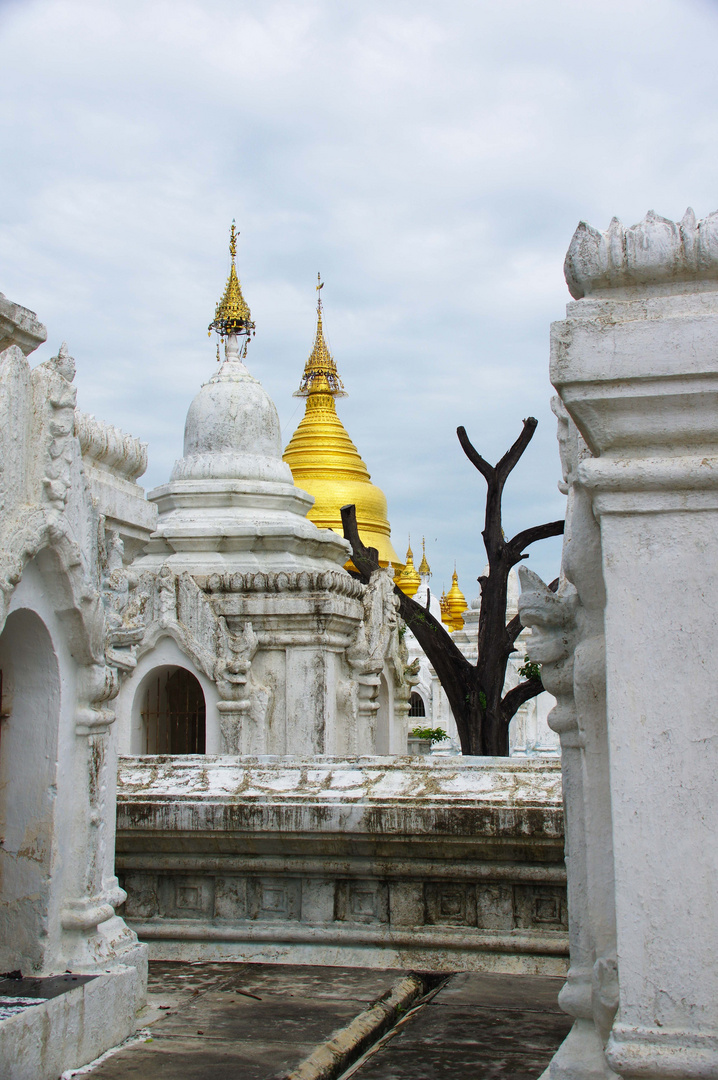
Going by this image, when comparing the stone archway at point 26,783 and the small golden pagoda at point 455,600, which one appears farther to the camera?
the small golden pagoda at point 455,600

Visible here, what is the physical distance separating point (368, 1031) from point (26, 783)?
5.20 ft

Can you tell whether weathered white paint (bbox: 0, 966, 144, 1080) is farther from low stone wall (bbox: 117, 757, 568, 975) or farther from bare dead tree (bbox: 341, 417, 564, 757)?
bare dead tree (bbox: 341, 417, 564, 757)

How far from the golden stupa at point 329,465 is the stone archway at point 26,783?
2594 centimetres

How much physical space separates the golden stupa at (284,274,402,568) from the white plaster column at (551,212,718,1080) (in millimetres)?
27490

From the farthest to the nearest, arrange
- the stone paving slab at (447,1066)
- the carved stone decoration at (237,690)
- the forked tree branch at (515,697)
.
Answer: the forked tree branch at (515,697), the carved stone decoration at (237,690), the stone paving slab at (447,1066)

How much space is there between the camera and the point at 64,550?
13.5 ft

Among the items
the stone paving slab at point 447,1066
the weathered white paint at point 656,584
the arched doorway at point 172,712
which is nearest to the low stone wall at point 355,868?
the stone paving slab at point 447,1066

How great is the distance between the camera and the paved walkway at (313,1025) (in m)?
3.76

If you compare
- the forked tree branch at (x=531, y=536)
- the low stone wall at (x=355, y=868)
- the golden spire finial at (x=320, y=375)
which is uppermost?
the golden spire finial at (x=320, y=375)

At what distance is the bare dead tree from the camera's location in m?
15.4

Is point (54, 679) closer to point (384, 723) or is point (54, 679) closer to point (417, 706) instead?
point (384, 723)

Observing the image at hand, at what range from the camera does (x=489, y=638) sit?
15680 millimetres

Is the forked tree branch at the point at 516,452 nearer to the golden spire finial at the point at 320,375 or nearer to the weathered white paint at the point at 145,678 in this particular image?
the weathered white paint at the point at 145,678

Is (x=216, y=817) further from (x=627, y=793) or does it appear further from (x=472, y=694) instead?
(x=472, y=694)
